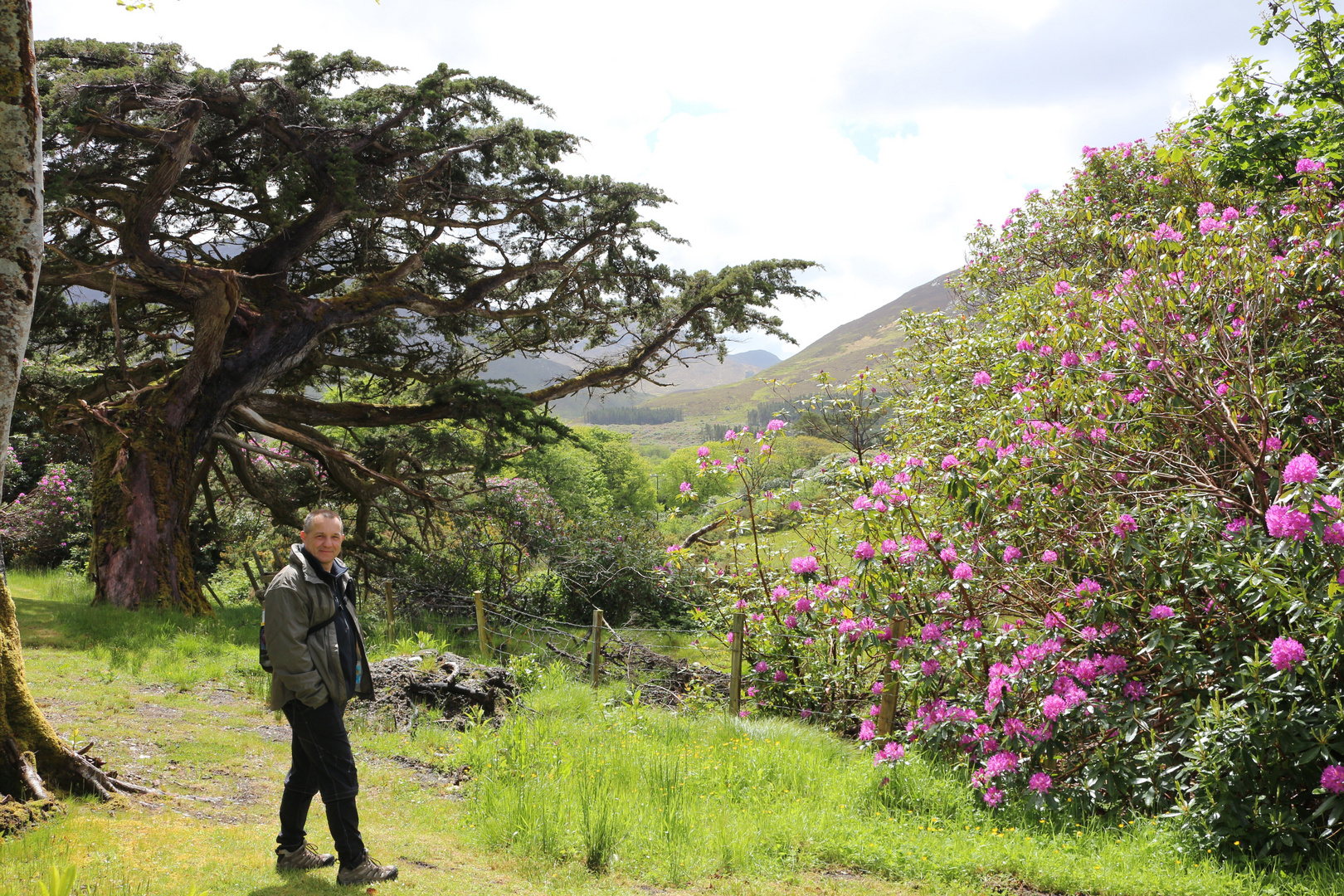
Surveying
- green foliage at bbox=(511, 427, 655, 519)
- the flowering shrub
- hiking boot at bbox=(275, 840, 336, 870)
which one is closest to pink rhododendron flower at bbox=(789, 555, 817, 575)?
hiking boot at bbox=(275, 840, 336, 870)

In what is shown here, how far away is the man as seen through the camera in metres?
3.74

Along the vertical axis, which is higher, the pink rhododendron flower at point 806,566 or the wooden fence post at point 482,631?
the pink rhododendron flower at point 806,566

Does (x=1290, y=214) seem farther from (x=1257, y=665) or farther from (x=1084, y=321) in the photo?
(x=1257, y=665)

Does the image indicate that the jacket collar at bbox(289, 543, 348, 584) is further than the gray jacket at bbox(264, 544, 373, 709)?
Yes

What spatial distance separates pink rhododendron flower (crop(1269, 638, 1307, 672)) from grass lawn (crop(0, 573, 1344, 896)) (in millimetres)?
986

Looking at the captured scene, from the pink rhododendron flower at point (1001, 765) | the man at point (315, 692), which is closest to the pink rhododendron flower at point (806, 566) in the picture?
the pink rhododendron flower at point (1001, 765)

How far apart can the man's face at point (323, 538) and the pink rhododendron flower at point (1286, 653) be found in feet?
15.6

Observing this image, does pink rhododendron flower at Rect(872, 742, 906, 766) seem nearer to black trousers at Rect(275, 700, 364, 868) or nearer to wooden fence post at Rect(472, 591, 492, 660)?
black trousers at Rect(275, 700, 364, 868)

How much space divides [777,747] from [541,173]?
33.2 ft

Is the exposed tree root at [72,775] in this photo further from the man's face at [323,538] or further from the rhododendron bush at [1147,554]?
the rhododendron bush at [1147,554]

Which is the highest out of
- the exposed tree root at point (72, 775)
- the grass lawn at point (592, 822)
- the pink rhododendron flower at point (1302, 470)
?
the pink rhododendron flower at point (1302, 470)

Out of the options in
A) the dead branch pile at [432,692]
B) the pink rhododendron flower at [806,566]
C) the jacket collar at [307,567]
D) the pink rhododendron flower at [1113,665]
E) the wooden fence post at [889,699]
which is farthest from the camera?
the dead branch pile at [432,692]

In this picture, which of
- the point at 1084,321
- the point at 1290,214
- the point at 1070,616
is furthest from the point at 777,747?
the point at 1290,214

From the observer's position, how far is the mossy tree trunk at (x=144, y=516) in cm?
1116
